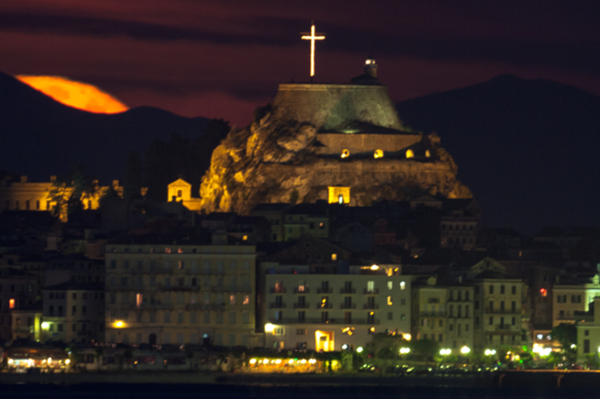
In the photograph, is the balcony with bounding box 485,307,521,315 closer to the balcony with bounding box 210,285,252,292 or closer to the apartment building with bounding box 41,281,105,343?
the balcony with bounding box 210,285,252,292

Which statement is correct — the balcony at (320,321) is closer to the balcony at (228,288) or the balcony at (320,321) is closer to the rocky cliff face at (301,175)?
the balcony at (228,288)

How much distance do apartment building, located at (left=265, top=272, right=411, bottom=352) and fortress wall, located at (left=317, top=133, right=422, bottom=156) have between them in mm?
64470

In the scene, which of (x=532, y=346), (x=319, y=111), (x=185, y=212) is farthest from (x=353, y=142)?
(x=532, y=346)

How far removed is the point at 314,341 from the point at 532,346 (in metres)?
16.0

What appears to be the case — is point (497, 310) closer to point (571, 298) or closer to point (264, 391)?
point (571, 298)

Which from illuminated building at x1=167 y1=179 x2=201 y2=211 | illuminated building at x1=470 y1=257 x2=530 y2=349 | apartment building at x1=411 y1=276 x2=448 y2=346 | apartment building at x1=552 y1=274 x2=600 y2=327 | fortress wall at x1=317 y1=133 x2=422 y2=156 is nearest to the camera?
apartment building at x1=411 y1=276 x2=448 y2=346

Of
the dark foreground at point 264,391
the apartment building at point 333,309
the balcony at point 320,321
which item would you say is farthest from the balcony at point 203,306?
the dark foreground at point 264,391

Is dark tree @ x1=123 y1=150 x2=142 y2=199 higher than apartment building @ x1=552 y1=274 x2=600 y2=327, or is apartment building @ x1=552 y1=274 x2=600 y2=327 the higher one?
dark tree @ x1=123 y1=150 x2=142 y2=199

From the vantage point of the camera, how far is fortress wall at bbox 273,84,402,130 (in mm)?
182250

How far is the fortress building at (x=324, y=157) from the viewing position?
6786 inches

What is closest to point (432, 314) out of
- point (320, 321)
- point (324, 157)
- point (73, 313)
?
point (320, 321)

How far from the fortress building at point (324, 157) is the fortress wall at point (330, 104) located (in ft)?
0.34

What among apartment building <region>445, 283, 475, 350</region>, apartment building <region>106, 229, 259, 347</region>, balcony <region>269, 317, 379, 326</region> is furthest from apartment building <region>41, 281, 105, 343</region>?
apartment building <region>445, 283, 475, 350</region>

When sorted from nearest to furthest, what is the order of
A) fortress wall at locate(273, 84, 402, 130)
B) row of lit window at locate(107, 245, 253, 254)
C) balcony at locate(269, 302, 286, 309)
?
balcony at locate(269, 302, 286, 309) → row of lit window at locate(107, 245, 253, 254) → fortress wall at locate(273, 84, 402, 130)
